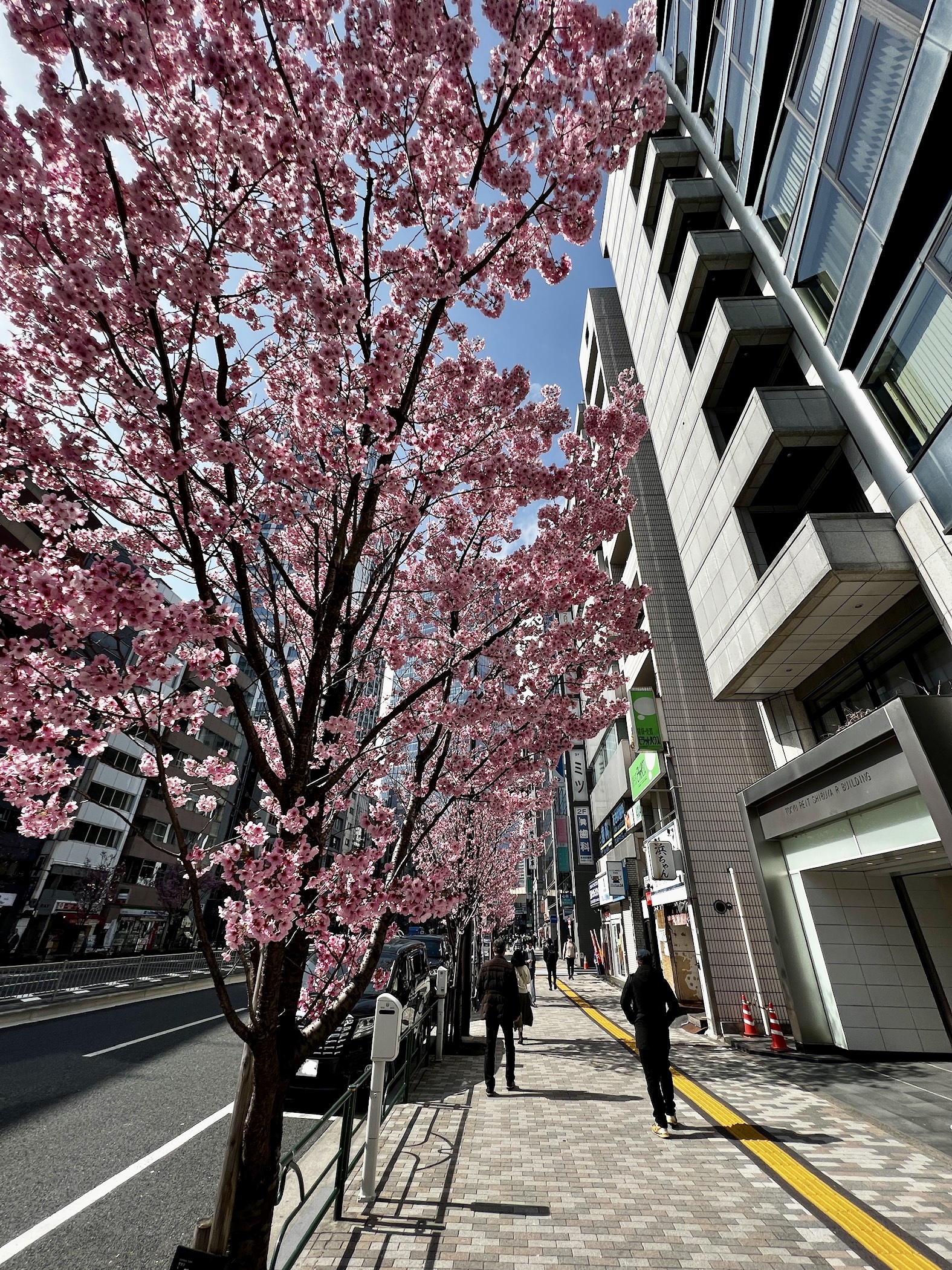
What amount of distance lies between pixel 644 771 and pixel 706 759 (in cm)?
385

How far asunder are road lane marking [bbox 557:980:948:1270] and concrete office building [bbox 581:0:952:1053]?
417cm

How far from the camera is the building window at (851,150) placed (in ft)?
25.6

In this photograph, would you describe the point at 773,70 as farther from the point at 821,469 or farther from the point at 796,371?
the point at 821,469

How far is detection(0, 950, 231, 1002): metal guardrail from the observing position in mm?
16734

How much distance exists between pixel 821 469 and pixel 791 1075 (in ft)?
35.8

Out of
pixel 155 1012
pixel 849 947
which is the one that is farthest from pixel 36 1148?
pixel 849 947

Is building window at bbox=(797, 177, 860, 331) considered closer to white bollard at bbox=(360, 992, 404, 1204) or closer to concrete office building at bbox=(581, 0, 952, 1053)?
concrete office building at bbox=(581, 0, 952, 1053)

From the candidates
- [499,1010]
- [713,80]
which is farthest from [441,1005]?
[713,80]

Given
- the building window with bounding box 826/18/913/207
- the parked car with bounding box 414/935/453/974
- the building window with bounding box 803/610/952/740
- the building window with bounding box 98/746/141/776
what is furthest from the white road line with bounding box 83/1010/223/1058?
the building window with bounding box 98/746/141/776

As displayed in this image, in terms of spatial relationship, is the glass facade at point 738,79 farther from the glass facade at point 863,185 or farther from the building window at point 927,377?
the building window at point 927,377

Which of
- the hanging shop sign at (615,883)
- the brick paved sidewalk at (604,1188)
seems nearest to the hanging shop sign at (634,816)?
the hanging shop sign at (615,883)

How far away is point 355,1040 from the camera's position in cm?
800

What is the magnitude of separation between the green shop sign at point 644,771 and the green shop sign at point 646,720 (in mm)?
256

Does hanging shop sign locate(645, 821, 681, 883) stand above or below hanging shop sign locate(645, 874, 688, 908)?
above
